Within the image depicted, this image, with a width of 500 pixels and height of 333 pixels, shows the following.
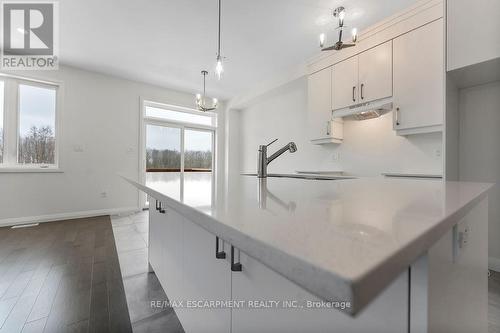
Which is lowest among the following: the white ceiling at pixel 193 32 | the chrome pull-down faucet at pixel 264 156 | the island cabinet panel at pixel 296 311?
the island cabinet panel at pixel 296 311

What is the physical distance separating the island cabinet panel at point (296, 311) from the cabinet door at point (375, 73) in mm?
2761

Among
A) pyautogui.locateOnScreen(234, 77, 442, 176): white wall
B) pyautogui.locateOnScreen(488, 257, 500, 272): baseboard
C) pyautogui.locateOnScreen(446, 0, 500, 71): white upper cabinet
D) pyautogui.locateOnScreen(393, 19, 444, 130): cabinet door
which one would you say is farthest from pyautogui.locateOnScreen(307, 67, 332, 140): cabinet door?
pyautogui.locateOnScreen(488, 257, 500, 272): baseboard

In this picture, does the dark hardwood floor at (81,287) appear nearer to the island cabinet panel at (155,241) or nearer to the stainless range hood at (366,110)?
the island cabinet panel at (155,241)

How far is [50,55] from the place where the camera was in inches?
146

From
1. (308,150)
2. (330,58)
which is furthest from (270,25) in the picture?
(308,150)

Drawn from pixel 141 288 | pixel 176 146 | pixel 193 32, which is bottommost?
pixel 141 288

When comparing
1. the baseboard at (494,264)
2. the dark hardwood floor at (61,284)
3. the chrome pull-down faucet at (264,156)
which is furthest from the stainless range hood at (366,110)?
the dark hardwood floor at (61,284)

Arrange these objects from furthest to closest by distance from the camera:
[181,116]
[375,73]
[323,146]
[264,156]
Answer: [181,116] < [323,146] < [375,73] < [264,156]

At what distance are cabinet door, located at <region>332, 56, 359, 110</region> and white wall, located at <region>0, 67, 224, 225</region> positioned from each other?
342 cm

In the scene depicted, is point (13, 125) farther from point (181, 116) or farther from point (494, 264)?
point (494, 264)

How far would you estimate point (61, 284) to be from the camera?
183 centimetres

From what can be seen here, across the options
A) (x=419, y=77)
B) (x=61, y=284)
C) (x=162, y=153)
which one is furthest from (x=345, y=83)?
(x=162, y=153)

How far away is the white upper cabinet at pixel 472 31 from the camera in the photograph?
5.80 ft

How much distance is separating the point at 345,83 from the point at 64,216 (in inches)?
201
